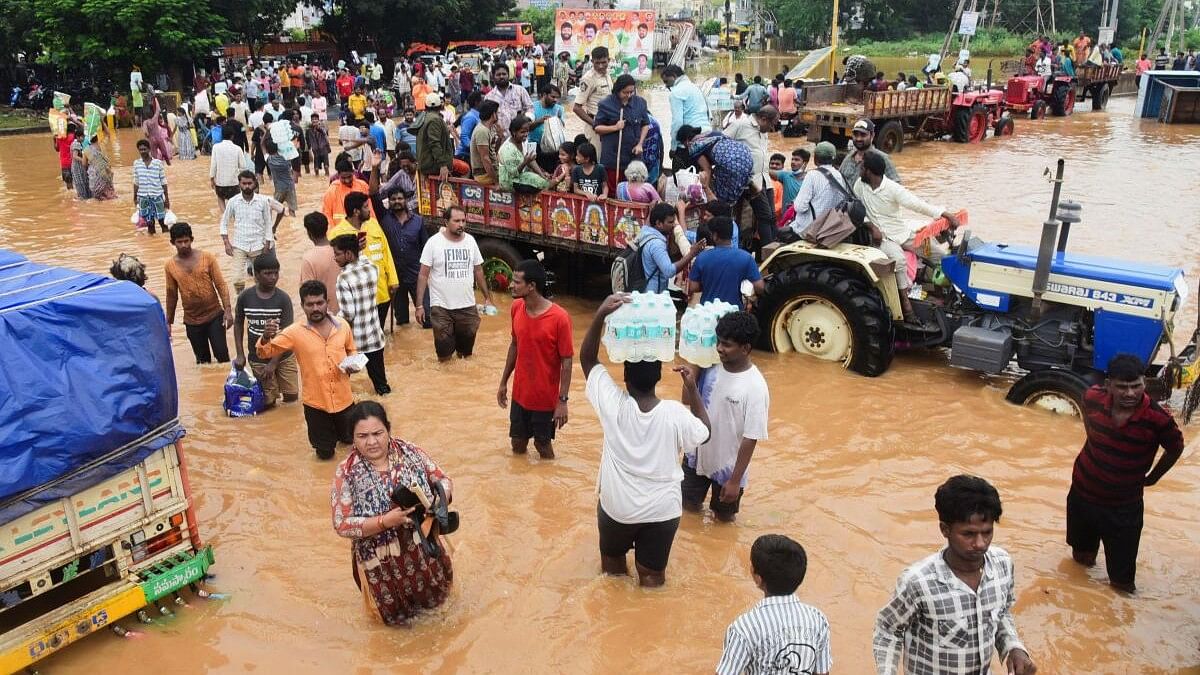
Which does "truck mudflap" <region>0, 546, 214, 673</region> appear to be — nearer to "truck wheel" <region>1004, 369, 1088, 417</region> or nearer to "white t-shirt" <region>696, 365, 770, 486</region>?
"white t-shirt" <region>696, 365, 770, 486</region>

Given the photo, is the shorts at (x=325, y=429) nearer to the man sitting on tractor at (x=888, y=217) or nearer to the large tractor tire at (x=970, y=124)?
the man sitting on tractor at (x=888, y=217)

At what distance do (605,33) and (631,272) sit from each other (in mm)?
28533

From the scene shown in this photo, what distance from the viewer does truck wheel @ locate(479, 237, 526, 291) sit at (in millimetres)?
10219

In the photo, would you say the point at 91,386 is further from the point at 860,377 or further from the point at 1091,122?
the point at 1091,122

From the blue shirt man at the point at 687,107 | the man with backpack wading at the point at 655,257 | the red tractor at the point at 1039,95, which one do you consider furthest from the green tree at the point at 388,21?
the man with backpack wading at the point at 655,257

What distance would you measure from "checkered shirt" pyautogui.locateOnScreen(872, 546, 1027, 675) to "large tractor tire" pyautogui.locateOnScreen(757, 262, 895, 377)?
468 cm

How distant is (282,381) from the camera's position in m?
7.66

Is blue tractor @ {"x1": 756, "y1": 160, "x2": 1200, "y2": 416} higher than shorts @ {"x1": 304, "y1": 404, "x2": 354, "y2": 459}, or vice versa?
blue tractor @ {"x1": 756, "y1": 160, "x2": 1200, "y2": 416}

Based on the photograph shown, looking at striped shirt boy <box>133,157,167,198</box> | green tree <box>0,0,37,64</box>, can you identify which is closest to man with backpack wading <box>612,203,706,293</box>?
striped shirt boy <box>133,157,167,198</box>

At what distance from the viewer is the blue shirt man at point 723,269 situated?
730 centimetres

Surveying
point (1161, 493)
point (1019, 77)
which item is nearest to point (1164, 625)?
point (1161, 493)

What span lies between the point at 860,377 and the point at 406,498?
4.93 m

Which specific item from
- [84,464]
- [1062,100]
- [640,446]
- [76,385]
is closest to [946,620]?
[640,446]

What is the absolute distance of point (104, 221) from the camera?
600 inches
